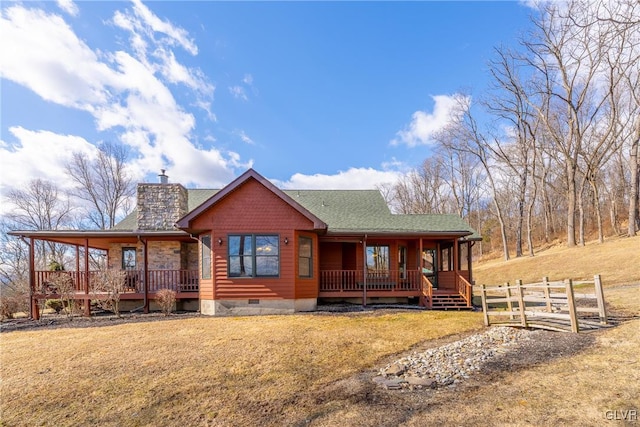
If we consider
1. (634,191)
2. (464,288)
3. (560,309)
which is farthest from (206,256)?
(634,191)

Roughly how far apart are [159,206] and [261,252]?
201 inches

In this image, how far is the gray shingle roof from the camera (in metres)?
14.0

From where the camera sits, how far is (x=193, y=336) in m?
8.26

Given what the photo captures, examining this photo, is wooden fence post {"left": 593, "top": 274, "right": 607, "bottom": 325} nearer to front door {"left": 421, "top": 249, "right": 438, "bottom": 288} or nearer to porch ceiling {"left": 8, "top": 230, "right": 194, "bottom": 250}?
front door {"left": 421, "top": 249, "right": 438, "bottom": 288}

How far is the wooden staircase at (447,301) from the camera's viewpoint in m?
12.7

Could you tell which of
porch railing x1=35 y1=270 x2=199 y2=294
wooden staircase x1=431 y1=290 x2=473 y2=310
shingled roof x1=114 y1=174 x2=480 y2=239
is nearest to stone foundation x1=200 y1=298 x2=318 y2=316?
porch railing x1=35 y1=270 x2=199 y2=294

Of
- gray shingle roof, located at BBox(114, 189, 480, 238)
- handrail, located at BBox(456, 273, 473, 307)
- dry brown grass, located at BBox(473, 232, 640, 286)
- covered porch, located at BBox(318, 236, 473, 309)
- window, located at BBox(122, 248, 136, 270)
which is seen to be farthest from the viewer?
dry brown grass, located at BBox(473, 232, 640, 286)

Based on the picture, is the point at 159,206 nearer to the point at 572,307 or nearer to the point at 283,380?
the point at 283,380

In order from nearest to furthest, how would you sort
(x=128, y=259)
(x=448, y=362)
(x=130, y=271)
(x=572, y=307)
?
(x=448, y=362) < (x=572, y=307) < (x=130, y=271) < (x=128, y=259)

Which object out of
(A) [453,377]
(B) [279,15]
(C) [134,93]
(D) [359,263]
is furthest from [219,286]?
(C) [134,93]

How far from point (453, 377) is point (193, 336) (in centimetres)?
624

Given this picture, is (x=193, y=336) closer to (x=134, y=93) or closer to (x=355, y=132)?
(x=134, y=93)

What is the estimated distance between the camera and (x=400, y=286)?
571 inches

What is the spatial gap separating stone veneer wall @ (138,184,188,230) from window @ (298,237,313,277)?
5.44 m
